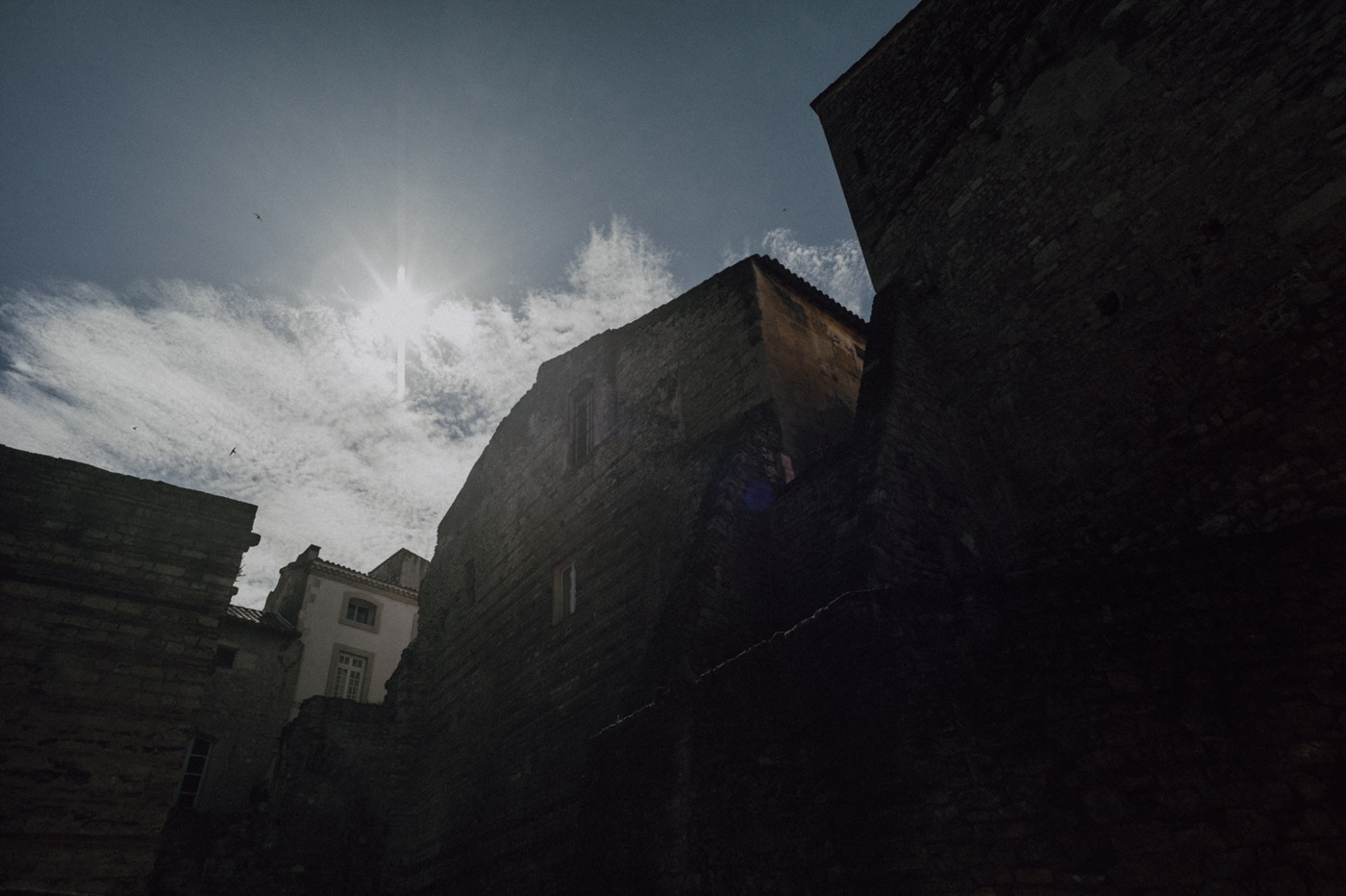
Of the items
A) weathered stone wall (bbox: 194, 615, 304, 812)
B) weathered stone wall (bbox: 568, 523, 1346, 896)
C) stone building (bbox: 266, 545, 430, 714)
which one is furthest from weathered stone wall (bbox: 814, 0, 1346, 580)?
stone building (bbox: 266, 545, 430, 714)

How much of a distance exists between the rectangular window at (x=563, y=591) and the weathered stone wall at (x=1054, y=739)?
5813 millimetres

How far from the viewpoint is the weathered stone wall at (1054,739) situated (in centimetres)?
307

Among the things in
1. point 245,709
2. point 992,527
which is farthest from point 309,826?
point 992,527

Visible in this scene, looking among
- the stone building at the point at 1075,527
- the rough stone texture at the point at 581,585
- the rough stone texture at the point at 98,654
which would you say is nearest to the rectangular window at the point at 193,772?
the rough stone texture at the point at 581,585

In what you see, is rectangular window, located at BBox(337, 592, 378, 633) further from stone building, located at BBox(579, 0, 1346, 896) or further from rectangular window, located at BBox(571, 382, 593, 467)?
stone building, located at BBox(579, 0, 1346, 896)

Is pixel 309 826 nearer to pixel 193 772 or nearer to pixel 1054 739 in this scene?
pixel 193 772

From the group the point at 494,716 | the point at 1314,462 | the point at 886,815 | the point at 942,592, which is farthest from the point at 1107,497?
the point at 494,716

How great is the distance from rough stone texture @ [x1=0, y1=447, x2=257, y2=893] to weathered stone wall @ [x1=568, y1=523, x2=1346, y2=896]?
5582 millimetres

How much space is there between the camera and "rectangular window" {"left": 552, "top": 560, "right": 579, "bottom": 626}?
10.7 metres

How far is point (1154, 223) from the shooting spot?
19.1 feet

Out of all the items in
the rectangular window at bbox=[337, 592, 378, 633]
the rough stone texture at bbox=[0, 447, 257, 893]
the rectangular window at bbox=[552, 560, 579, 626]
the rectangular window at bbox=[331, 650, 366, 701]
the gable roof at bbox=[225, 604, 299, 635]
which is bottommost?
the rough stone texture at bbox=[0, 447, 257, 893]

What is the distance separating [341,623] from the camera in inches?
890

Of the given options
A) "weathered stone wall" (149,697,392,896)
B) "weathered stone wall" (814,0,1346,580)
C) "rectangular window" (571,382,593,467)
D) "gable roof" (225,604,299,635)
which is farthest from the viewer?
"gable roof" (225,604,299,635)

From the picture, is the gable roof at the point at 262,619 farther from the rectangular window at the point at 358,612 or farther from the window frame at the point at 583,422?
the window frame at the point at 583,422
